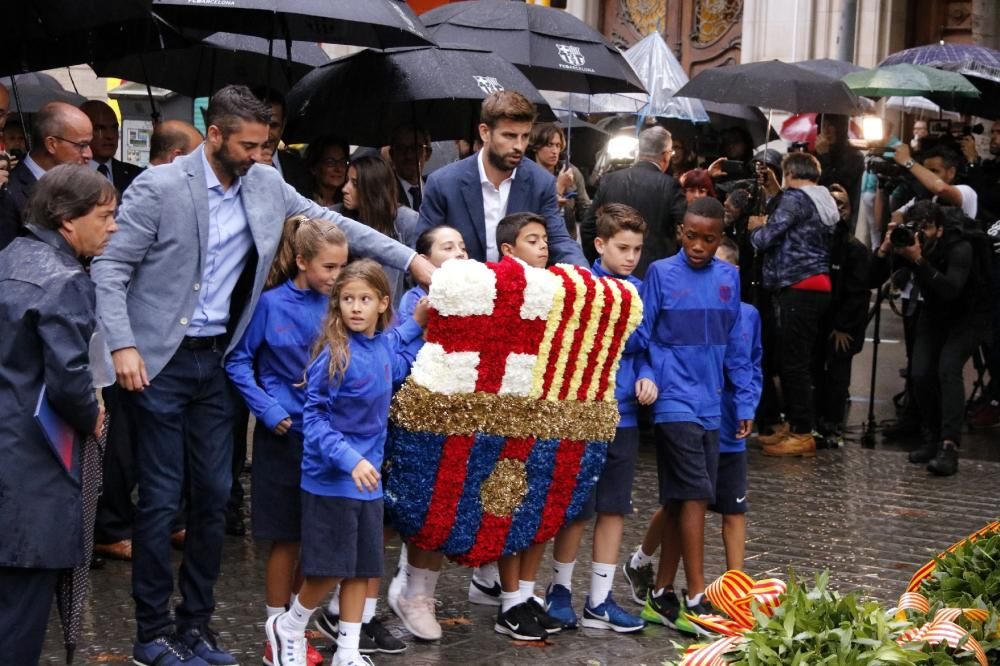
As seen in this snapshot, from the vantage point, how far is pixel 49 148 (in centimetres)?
723

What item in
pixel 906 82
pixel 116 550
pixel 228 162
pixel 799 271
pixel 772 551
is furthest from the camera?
pixel 906 82

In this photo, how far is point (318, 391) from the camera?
5.76 metres

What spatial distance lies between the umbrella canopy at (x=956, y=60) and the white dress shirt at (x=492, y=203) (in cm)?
778

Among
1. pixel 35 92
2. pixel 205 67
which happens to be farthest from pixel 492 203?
pixel 35 92

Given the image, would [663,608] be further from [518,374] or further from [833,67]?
[833,67]

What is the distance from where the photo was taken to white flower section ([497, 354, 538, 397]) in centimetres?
626

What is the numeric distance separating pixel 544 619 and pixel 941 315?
558 centimetres

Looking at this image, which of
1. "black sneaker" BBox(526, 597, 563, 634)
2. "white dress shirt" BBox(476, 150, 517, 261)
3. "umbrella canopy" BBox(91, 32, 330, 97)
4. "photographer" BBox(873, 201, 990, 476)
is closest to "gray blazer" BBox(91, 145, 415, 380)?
"white dress shirt" BBox(476, 150, 517, 261)

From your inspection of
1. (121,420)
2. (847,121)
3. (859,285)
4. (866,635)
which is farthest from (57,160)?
(847,121)

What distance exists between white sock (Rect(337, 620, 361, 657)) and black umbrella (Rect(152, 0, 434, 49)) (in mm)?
3143

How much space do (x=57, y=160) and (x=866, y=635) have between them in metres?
4.93

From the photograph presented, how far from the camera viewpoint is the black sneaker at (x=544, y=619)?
670cm

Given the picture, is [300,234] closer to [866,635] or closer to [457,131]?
[866,635]

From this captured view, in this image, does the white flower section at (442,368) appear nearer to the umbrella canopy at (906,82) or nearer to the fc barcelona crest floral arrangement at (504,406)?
the fc barcelona crest floral arrangement at (504,406)
